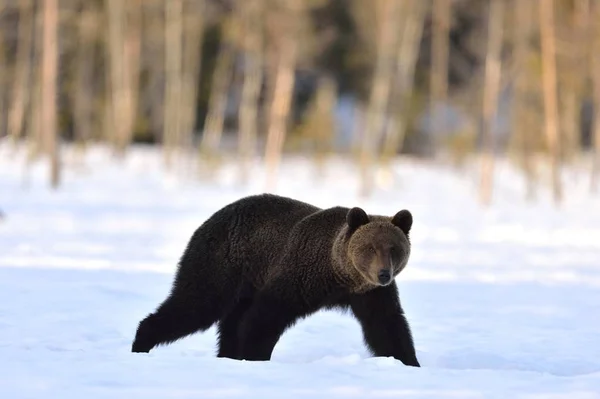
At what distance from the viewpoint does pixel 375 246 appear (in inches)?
252

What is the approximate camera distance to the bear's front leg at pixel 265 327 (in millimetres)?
6527

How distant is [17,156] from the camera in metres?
40.6

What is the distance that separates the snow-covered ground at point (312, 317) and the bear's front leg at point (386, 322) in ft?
0.77

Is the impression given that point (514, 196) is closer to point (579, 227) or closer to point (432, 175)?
point (432, 175)

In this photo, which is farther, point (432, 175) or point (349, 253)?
point (432, 175)

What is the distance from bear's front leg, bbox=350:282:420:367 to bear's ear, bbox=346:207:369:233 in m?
0.44

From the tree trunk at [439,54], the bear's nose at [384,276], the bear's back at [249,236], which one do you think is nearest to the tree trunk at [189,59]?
the tree trunk at [439,54]

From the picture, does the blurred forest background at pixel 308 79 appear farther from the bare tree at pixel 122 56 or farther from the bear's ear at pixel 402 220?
the bear's ear at pixel 402 220

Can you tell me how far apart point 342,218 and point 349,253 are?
483 millimetres

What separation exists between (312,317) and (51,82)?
2141 cm

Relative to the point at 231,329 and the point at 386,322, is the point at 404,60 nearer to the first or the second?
the point at 231,329

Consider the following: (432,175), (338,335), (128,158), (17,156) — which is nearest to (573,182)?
(432,175)

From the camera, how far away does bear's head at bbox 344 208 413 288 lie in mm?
6316

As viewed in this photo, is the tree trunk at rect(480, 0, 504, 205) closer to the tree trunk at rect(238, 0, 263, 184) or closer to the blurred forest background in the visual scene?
the blurred forest background
